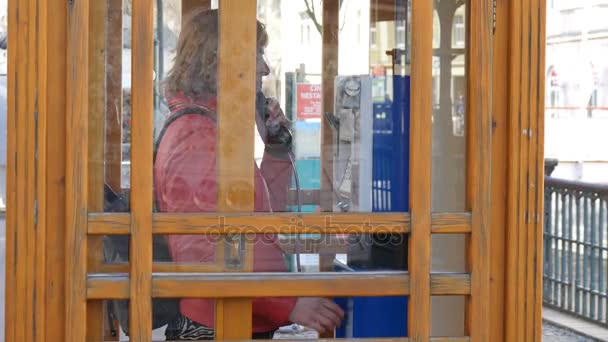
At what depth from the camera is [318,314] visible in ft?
9.11

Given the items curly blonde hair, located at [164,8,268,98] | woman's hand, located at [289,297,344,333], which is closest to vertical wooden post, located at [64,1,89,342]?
curly blonde hair, located at [164,8,268,98]

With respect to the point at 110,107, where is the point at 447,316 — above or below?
below

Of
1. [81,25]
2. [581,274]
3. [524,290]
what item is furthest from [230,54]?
[581,274]

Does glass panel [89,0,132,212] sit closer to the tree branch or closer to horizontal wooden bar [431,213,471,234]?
the tree branch

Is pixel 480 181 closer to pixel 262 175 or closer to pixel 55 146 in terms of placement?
pixel 262 175

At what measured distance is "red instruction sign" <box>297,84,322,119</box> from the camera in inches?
110

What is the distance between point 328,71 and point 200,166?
420mm

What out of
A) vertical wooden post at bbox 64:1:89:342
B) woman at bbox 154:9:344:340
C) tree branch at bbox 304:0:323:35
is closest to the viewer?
vertical wooden post at bbox 64:1:89:342

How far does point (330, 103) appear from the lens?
286 centimetres

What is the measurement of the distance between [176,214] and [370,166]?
548 millimetres

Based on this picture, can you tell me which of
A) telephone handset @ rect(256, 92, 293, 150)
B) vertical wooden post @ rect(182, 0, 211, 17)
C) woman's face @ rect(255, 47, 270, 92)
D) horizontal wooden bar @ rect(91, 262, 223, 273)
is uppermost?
vertical wooden post @ rect(182, 0, 211, 17)

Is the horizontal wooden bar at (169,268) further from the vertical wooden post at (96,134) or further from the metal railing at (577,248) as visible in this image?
the metal railing at (577,248)

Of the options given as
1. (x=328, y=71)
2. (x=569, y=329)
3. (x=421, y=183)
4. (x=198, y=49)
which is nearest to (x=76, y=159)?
(x=198, y=49)

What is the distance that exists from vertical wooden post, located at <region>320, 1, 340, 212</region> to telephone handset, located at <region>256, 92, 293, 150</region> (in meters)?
0.10
